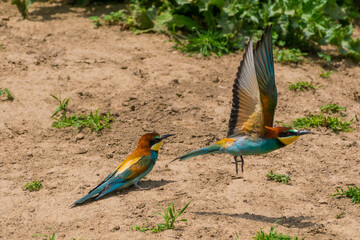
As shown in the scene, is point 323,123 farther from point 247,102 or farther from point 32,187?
point 32,187

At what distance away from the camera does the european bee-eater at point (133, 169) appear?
4418mm

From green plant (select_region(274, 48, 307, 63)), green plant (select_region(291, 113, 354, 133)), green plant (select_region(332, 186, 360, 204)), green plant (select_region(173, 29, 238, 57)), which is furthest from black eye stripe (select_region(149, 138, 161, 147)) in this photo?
green plant (select_region(274, 48, 307, 63))

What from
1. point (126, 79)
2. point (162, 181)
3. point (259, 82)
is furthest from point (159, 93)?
point (259, 82)

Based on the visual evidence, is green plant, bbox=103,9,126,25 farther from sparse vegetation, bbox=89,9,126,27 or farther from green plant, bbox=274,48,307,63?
green plant, bbox=274,48,307,63

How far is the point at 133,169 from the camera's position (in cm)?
452

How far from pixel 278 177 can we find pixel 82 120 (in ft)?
6.65

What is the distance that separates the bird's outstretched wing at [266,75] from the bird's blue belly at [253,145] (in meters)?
0.26

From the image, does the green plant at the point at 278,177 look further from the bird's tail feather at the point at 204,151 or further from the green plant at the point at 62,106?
the green plant at the point at 62,106

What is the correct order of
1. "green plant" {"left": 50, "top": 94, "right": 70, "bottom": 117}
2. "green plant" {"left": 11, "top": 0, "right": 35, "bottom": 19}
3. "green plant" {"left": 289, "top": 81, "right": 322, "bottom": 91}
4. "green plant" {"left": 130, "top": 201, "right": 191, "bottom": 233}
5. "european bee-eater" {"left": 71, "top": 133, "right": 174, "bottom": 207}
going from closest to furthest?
"green plant" {"left": 130, "top": 201, "right": 191, "bottom": 233} < "european bee-eater" {"left": 71, "top": 133, "right": 174, "bottom": 207} < "green plant" {"left": 50, "top": 94, "right": 70, "bottom": 117} < "green plant" {"left": 289, "top": 81, "right": 322, "bottom": 91} < "green plant" {"left": 11, "top": 0, "right": 35, "bottom": 19}

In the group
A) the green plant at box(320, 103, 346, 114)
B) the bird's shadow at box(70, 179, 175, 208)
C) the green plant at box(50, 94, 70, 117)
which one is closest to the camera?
the bird's shadow at box(70, 179, 175, 208)

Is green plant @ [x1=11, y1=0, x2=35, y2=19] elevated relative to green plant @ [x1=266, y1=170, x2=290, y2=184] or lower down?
elevated

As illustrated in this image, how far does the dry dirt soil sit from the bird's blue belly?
496 mm

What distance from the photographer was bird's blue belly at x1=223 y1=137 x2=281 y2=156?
4.08 metres

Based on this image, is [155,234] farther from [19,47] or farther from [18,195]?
[19,47]
